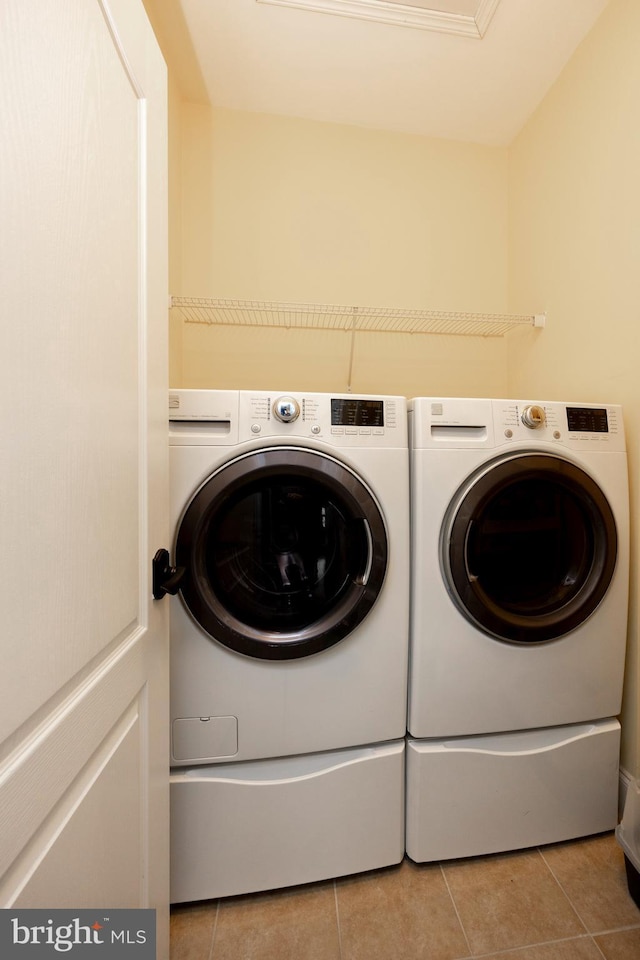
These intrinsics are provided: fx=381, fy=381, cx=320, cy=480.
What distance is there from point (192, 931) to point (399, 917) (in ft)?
1.66

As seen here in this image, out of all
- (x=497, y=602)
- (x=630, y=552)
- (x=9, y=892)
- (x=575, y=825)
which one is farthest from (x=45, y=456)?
(x=575, y=825)

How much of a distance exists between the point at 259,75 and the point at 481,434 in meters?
1.66

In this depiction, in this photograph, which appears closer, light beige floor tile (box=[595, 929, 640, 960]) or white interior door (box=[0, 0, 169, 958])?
white interior door (box=[0, 0, 169, 958])

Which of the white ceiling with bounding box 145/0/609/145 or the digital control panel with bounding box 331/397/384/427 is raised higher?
the white ceiling with bounding box 145/0/609/145

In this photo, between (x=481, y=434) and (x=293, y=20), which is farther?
(x=293, y=20)

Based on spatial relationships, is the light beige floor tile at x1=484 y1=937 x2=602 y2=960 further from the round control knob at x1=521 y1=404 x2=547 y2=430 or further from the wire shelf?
the wire shelf

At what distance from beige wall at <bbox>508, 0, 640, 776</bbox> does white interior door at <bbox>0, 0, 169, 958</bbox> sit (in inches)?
52.8

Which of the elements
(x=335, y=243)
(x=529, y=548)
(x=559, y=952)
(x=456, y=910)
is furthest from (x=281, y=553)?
(x=335, y=243)

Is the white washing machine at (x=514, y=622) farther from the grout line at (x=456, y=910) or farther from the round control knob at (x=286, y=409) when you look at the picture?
the round control knob at (x=286, y=409)

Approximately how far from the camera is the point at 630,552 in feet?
3.79

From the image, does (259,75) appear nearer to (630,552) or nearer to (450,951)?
(630,552)

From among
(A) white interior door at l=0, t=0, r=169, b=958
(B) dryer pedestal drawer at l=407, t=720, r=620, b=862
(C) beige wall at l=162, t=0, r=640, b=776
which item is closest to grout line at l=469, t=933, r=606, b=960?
(B) dryer pedestal drawer at l=407, t=720, r=620, b=862

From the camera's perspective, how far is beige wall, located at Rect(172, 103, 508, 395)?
1646 millimetres

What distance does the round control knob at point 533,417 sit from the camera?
1.05 meters
